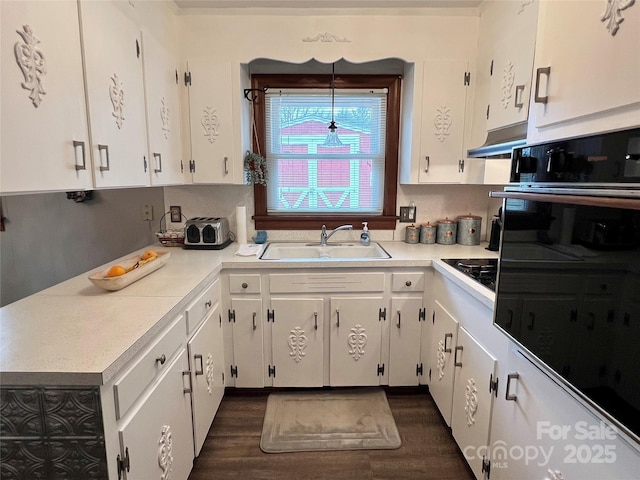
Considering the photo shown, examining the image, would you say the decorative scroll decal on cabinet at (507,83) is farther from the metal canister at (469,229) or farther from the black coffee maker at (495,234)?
the metal canister at (469,229)

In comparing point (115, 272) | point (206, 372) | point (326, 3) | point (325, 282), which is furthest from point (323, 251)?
point (326, 3)

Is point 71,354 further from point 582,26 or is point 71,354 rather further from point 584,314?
point 582,26

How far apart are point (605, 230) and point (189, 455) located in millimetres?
1775

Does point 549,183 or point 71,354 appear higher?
point 549,183

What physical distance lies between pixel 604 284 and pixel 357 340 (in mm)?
1601

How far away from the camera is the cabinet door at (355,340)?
221 cm

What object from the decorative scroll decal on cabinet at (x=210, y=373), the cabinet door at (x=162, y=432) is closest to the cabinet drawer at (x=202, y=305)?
the cabinet door at (x=162, y=432)

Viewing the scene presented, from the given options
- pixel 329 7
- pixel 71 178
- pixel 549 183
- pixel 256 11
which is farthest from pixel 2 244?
pixel 549 183

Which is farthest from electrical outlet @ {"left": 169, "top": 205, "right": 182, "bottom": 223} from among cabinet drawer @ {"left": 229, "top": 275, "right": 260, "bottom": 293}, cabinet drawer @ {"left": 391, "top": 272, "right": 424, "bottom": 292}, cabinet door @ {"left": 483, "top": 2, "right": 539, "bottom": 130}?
cabinet door @ {"left": 483, "top": 2, "right": 539, "bottom": 130}

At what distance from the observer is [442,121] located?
7.72 feet

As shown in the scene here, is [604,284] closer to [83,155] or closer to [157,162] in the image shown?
[83,155]

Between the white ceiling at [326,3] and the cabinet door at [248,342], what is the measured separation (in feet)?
6.01

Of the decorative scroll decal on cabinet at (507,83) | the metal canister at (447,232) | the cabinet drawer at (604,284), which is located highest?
the decorative scroll decal on cabinet at (507,83)

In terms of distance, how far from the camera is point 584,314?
850mm
